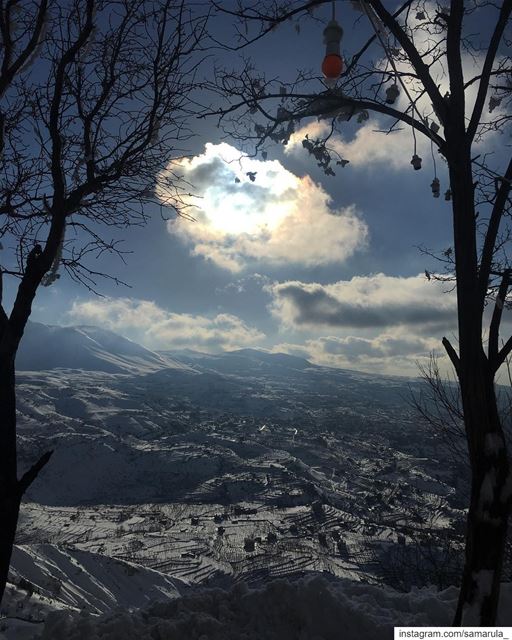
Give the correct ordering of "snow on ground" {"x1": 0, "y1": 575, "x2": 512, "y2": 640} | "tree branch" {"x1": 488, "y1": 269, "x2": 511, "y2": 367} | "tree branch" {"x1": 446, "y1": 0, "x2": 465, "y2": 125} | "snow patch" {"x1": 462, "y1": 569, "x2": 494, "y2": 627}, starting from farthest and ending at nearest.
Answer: "snow on ground" {"x1": 0, "y1": 575, "x2": 512, "y2": 640}
"tree branch" {"x1": 446, "y1": 0, "x2": 465, "y2": 125}
"tree branch" {"x1": 488, "y1": 269, "x2": 511, "y2": 367}
"snow patch" {"x1": 462, "y1": 569, "x2": 494, "y2": 627}

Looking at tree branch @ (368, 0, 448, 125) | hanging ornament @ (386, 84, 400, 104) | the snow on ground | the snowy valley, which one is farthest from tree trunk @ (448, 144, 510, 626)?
the snowy valley

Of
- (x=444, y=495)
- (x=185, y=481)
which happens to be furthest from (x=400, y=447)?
(x=185, y=481)

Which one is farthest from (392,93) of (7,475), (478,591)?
(7,475)

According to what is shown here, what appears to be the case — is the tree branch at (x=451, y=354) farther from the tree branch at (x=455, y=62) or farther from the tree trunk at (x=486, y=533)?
the tree branch at (x=455, y=62)

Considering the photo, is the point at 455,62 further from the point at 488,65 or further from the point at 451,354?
the point at 451,354

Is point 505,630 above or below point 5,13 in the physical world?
below

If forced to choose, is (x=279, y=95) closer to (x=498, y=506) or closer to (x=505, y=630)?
(x=498, y=506)

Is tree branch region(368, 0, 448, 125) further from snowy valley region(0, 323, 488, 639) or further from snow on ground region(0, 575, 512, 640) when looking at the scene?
snowy valley region(0, 323, 488, 639)
